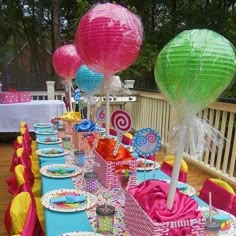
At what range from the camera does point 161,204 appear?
0.90 metres

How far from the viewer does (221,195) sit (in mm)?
1353

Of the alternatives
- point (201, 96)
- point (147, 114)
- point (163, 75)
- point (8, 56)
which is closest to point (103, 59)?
point (163, 75)

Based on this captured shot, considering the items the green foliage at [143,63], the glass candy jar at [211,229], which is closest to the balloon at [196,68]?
the glass candy jar at [211,229]

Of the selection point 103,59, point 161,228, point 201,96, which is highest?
point 103,59

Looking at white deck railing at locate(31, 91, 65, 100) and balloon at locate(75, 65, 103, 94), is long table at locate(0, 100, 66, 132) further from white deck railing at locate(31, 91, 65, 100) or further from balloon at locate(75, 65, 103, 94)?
balloon at locate(75, 65, 103, 94)

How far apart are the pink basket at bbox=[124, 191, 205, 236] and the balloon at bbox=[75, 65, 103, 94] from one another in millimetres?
1288

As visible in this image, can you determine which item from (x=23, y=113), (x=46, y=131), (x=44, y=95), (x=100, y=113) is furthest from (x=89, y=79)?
(x=44, y=95)

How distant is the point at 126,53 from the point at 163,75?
0.60 meters

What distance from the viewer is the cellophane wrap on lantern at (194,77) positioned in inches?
32.5

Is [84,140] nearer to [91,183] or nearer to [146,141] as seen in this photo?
[91,183]

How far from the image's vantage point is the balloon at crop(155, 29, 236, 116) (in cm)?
82

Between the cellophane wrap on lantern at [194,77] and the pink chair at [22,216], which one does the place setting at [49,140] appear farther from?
the cellophane wrap on lantern at [194,77]

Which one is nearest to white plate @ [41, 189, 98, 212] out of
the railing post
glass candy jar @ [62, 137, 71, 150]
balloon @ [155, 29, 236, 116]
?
balloon @ [155, 29, 236, 116]

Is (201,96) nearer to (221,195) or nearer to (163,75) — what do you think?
(163,75)
